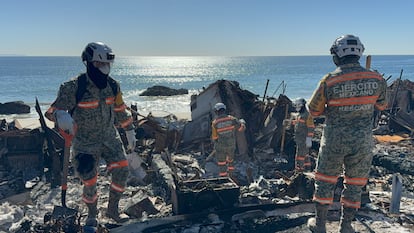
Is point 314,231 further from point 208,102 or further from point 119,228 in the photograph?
point 208,102

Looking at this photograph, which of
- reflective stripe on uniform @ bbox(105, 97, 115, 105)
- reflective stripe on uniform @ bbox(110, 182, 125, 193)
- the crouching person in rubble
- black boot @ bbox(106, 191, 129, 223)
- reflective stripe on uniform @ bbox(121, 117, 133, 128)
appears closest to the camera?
reflective stripe on uniform @ bbox(105, 97, 115, 105)

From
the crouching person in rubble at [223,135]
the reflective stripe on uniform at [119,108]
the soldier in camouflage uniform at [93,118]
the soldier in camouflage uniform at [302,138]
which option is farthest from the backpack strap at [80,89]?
the soldier in camouflage uniform at [302,138]

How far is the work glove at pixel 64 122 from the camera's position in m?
4.14

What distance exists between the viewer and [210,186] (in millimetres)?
5719

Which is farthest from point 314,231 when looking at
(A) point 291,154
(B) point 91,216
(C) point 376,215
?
(A) point 291,154

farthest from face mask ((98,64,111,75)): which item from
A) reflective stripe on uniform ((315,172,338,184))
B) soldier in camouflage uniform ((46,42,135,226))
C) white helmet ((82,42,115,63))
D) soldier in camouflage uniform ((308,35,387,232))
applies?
reflective stripe on uniform ((315,172,338,184))

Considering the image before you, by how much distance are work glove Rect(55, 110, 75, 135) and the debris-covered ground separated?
127cm

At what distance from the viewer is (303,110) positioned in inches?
376

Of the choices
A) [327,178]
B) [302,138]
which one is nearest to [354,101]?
[327,178]

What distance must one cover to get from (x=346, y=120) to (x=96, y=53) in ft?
11.4

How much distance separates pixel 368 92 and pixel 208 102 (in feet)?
28.6

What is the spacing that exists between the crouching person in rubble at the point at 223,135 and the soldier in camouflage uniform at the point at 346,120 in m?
3.75

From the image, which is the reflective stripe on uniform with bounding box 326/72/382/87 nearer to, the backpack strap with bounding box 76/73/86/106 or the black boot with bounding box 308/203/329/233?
the black boot with bounding box 308/203/329/233

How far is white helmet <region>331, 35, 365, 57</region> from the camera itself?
4289 mm
